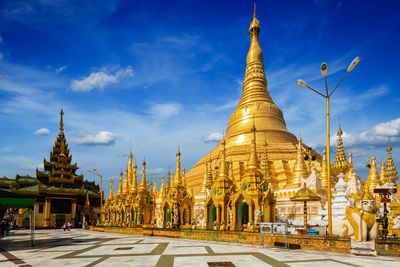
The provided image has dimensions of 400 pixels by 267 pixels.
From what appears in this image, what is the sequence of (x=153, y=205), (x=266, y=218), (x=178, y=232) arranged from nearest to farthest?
(x=266, y=218), (x=178, y=232), (x=153, y=205)

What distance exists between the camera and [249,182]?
65.6 feet

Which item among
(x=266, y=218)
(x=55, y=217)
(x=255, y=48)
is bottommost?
(x=55, y=217)

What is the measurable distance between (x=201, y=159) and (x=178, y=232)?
37.0 m

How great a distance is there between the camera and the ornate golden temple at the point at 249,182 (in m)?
20.5

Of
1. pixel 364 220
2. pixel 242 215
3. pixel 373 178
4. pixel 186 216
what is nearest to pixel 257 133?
pixel 373 178

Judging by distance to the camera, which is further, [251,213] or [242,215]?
[242,215]

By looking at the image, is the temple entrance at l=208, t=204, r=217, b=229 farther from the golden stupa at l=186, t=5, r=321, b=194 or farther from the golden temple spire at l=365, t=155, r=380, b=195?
the golden temple spire at l=365, t=155, r=380, b=195

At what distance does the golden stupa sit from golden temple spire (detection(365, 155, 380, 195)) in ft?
20.9

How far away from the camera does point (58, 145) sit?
59438 mm

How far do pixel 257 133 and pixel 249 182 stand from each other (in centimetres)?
3249

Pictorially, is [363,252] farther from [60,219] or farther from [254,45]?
[254,45]

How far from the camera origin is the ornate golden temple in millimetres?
20498

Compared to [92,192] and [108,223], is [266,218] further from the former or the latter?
[92,192]

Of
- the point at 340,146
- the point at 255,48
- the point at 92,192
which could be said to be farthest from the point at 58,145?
the point at 340,146
